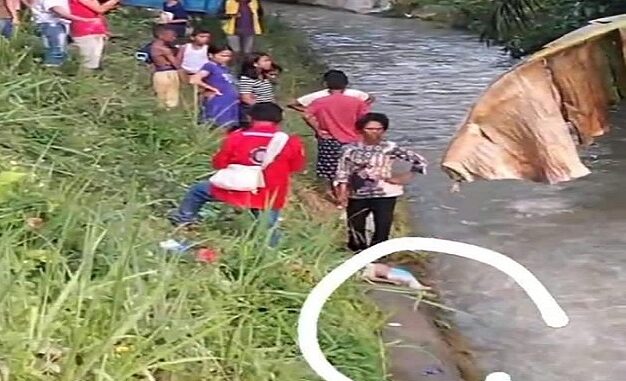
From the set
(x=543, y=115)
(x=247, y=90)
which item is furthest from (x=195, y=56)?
(x=543, y=115)

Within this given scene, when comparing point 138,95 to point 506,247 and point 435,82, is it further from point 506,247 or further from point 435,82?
point 435,82

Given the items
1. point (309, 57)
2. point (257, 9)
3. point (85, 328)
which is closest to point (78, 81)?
point (85, 328)

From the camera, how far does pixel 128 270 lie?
5164 millimetres

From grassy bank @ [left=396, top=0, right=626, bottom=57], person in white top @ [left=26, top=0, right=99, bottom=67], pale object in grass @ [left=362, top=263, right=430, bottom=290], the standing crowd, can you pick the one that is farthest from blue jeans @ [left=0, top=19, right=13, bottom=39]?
grassy bank @ [left=396, top=0, right=626, bottom=57]

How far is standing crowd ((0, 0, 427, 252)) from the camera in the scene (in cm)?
682

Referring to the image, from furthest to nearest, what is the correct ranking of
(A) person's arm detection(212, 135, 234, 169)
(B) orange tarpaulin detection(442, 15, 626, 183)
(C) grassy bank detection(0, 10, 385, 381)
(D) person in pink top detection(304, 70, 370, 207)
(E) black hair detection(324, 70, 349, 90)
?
(E) black hair detection(324, 70, 349, 90)
(D) person in pink top detection(304, 70, 370, 207)
(A) person's arm detection(212, 135, 234, 169)
(C) grassy bank detection(0, 10, 385, 381)
(B) orange tarpaulin detection(442, 15, 626, 183)

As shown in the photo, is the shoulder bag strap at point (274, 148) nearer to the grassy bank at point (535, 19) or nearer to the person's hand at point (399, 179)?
the person's hand at point (399, 179)

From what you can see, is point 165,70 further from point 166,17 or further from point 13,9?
point 166,17

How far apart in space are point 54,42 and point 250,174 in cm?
292

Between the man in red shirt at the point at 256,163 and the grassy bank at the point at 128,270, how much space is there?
13 centimetres

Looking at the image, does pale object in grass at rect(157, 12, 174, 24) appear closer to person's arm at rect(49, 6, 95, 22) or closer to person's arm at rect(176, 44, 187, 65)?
person's arm at rect(176, 44, 187, 65)

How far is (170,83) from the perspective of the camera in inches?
384

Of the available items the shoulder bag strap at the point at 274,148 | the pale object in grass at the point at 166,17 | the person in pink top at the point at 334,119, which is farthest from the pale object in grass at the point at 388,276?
the pale object in grass at the point at 166,17

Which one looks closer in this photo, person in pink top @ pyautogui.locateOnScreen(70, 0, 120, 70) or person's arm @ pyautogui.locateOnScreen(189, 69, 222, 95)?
person in pink top @ pyautogui.locateOnScreen(70, 0, 120, 70)
